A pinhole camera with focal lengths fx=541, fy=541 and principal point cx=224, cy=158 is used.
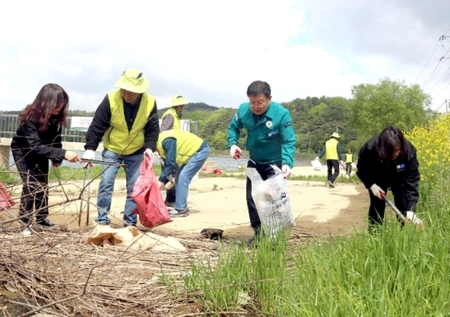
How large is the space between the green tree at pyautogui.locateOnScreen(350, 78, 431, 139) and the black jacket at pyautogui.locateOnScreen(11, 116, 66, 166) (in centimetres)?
5306

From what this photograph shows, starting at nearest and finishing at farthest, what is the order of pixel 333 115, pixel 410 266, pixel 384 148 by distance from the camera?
pixel 410 266
pixel 384 148
pixel 333 115

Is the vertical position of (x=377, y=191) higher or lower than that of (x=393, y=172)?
lower

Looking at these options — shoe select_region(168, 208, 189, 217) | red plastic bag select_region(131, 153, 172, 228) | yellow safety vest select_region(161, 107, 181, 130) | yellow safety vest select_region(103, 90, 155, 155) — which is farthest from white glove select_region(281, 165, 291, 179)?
yellow safety vest select_region(161, 107, 181, 130)

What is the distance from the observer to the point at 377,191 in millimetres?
4383

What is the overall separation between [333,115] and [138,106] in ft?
250

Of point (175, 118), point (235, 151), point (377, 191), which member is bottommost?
point (377, 191)

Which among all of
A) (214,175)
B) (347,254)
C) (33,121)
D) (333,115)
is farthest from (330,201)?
(333,115)

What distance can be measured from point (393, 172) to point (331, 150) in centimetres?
1001

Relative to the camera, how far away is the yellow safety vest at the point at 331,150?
1423 cm

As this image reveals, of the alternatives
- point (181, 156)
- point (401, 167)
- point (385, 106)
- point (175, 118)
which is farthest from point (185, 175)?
point (385, 106)

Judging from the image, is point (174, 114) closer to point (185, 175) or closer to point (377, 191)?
point (185, 175)

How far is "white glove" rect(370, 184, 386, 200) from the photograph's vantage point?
14.3 feet

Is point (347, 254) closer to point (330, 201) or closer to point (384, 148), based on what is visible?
point (384, 148)

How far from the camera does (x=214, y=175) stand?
17.0 m
